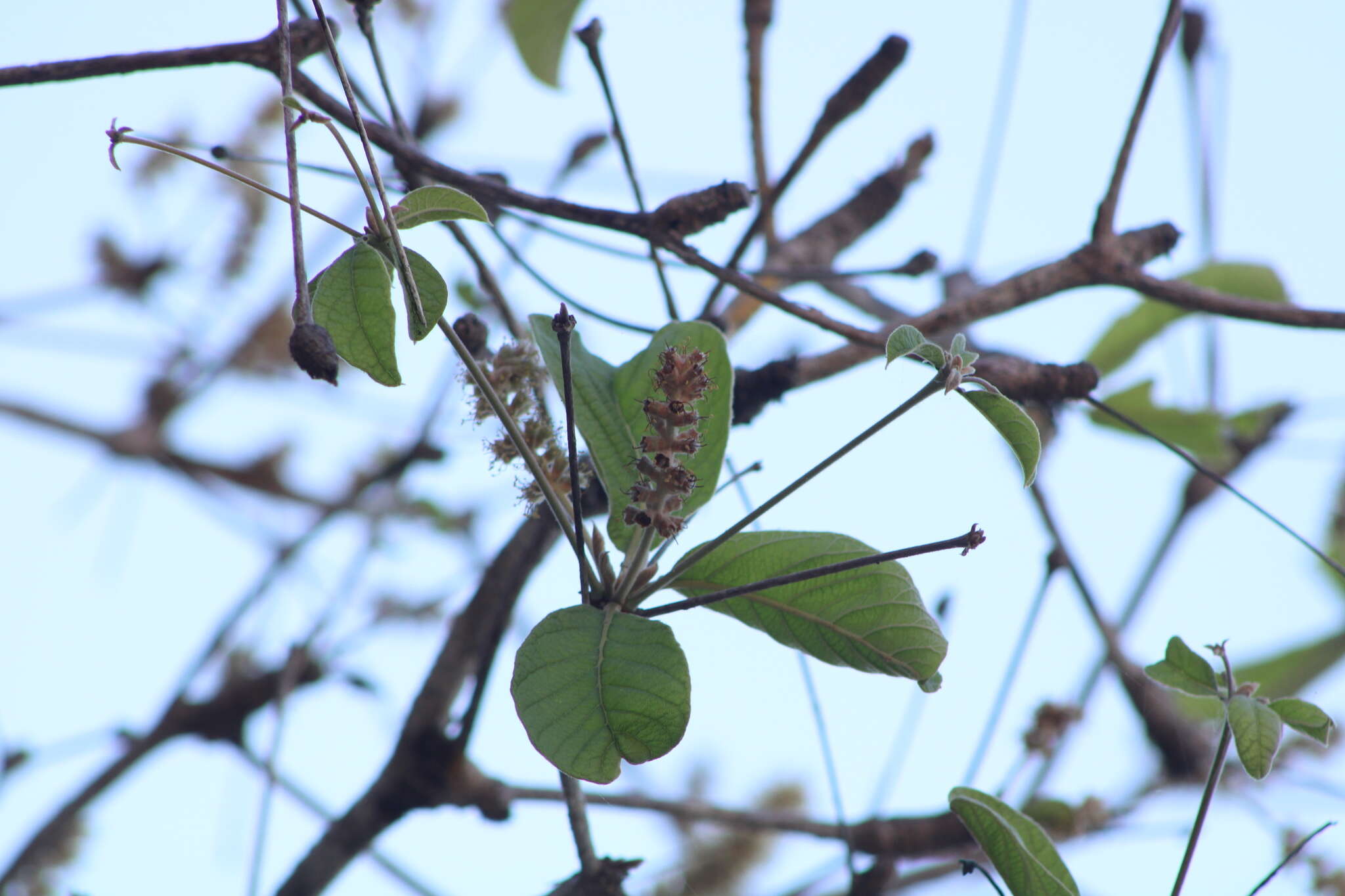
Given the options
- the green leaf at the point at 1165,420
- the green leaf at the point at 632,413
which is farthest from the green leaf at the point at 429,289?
the green leaf at the point at 1165,420

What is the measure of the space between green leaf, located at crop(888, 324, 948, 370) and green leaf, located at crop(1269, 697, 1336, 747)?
13.2 inches

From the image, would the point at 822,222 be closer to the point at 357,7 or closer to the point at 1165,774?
the point at 357,7

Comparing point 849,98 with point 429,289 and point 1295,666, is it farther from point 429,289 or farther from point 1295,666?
point 1295,666

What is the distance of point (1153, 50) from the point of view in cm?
92

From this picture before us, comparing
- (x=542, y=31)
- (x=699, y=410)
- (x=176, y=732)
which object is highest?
(x=542, y=31)

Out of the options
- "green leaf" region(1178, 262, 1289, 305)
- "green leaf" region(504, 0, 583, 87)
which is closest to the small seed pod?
"green leaf" region(504, 0, 583, 87)

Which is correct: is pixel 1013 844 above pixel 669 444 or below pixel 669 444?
below

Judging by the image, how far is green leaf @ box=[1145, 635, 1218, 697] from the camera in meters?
0.70

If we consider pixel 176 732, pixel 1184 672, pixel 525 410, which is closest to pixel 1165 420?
pixel 1184 672

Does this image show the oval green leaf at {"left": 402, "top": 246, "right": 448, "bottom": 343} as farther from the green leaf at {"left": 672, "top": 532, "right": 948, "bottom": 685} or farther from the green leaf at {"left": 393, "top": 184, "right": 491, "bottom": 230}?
the green leaf at {"left": 672, "top": 532, "right": 948, "bottom": 685}

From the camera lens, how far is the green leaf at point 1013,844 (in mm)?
662

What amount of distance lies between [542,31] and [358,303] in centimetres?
80

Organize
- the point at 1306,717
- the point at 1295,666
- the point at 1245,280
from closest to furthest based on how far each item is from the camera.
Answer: the point at 1306,717, the point at 1245,280, the point at 1295,666

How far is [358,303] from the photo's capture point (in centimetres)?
62
